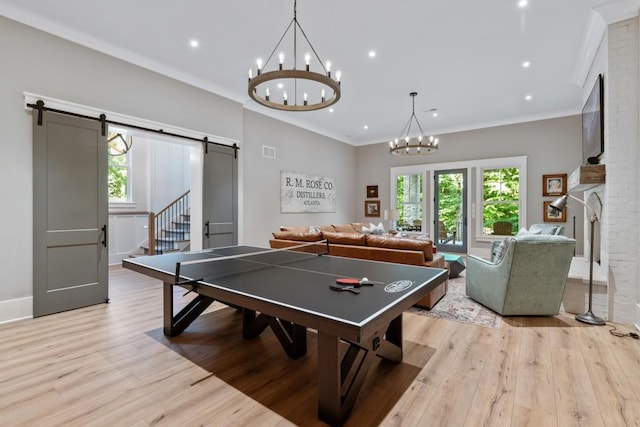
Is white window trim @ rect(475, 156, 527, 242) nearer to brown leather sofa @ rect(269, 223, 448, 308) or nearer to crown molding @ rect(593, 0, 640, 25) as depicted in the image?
brown leather sofa @ rect(269, 223, 448, 308)

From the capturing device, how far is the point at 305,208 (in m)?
7.72

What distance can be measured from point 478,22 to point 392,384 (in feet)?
13.1

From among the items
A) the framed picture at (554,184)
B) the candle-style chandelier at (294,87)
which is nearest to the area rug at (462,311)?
the candle-style chandelier at (294,87)

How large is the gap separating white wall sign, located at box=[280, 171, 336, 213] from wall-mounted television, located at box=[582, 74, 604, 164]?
17.8 feet

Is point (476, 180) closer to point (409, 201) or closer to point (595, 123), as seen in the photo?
point (409, 201)

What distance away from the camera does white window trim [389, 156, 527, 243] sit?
7074mm

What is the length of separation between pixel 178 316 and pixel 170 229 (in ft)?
17.5

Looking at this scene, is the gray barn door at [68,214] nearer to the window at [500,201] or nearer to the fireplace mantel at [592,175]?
the fireplace mantel at [592,175]

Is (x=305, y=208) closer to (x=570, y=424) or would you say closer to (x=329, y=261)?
(x=329, y=261)

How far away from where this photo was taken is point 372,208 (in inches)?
371

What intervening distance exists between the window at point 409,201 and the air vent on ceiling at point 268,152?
157 inches

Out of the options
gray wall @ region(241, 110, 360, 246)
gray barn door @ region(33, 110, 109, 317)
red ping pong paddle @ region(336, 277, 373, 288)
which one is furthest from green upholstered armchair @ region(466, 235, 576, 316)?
gray barn door @ region(33, 110, 109, 317)

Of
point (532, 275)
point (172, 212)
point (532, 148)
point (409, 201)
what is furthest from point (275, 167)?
point (532, 148)

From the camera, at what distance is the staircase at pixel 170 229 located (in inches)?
266
